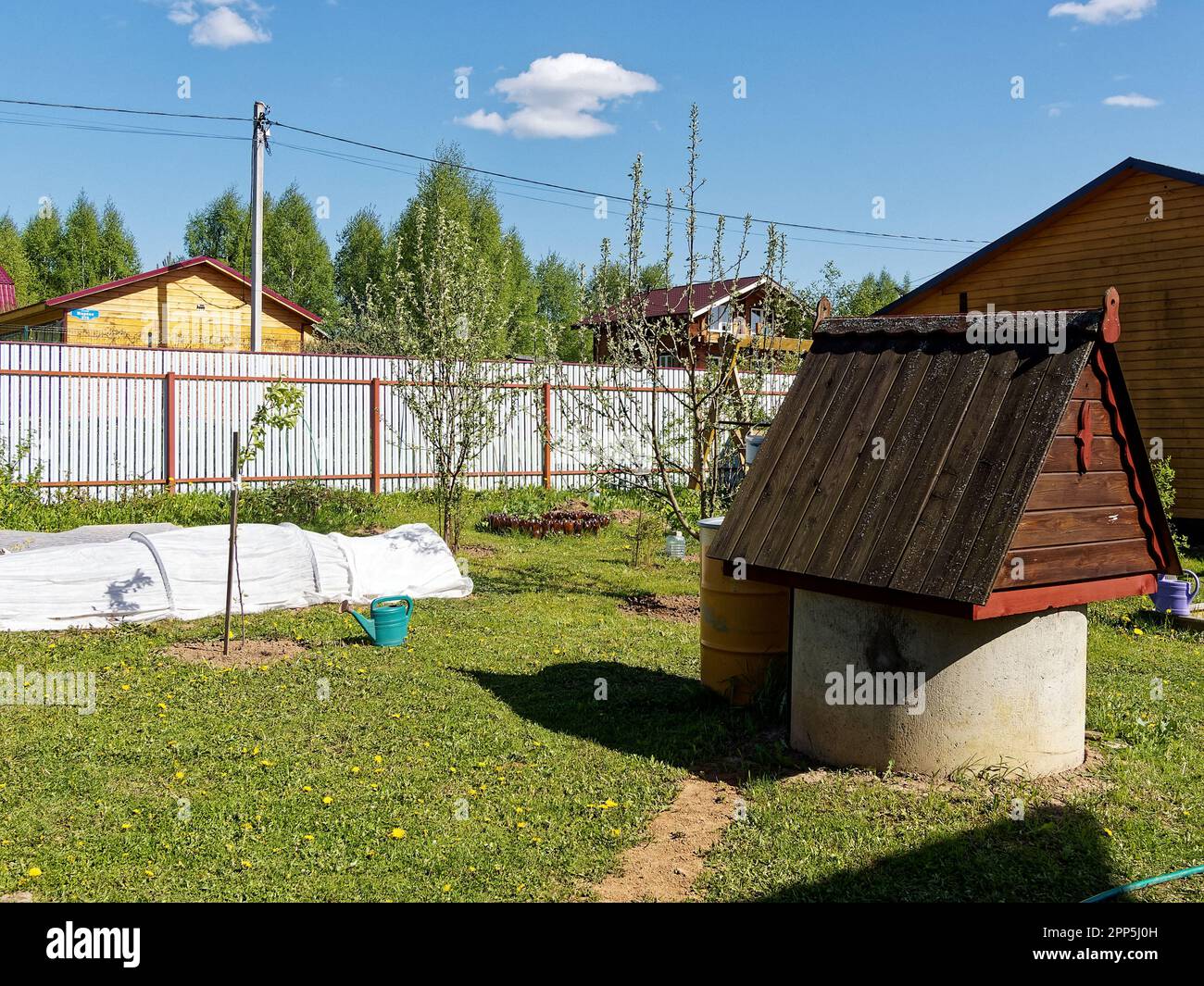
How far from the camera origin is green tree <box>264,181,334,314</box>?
2435 inches

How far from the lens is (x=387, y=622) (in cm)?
871

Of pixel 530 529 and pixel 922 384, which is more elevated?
pixel 922 384

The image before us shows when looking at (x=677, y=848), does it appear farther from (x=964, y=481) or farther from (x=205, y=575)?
(x=205, y=575)

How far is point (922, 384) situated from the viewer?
5848 millimetres

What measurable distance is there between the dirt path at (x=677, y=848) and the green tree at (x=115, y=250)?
66.6 meters

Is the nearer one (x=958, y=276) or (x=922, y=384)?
(x=922, y=384)

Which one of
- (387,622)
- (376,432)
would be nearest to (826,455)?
(387,622)

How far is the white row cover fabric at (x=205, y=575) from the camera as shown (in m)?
8.99

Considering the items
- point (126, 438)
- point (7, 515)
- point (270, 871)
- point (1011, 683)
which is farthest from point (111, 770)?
point (126, 438)

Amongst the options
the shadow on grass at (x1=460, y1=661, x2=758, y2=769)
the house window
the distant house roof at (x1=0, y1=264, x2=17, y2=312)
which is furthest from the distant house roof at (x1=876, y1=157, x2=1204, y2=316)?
the distant house roof at (x1=0, y1=264, x2=17, y2=312)

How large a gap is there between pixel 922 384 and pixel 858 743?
214 cm

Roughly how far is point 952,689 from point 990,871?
1079 millimetres

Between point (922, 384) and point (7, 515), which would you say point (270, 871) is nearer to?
point (922, 384)
